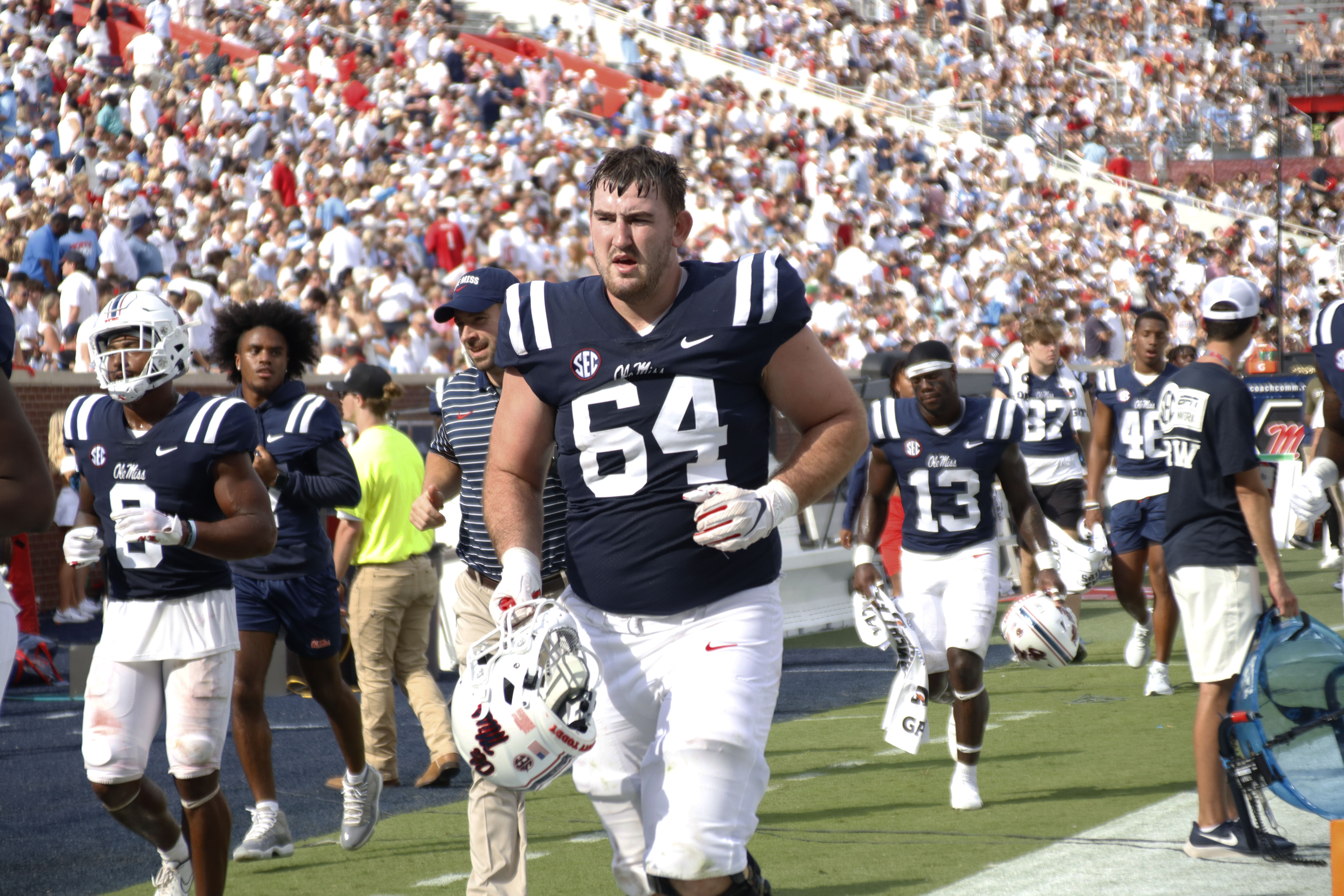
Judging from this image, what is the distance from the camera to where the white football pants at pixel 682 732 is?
3.38m

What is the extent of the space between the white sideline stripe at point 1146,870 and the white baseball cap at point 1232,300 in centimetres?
175

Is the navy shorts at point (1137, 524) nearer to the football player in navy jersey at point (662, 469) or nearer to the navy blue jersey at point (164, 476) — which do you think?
the navy blue jersey at point (164, 476)

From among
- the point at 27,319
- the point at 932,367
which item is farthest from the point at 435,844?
the point at 27,319

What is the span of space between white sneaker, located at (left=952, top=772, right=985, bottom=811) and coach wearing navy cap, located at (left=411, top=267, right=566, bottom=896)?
1805 millimetres

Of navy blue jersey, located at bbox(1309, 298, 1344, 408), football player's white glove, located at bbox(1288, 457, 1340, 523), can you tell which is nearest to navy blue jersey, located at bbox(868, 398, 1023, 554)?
football player's white glove, located at bbox(1288, 457, 1340, 523)

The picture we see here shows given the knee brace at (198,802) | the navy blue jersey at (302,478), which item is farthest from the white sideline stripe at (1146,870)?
the navy blue jersey at (302,478)

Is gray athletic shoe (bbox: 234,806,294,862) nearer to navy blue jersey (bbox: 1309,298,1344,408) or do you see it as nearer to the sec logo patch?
the sec logo patch

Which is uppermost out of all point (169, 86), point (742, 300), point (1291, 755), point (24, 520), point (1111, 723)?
point (169, 86)

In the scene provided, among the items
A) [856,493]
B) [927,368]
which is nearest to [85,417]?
[927,368]

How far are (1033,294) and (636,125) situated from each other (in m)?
6.27

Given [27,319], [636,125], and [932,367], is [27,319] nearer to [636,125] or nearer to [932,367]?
[932,367]

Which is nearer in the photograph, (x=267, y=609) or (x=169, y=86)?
(x=267, y=609)

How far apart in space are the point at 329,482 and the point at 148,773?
1990mm

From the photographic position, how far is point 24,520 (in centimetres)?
318
